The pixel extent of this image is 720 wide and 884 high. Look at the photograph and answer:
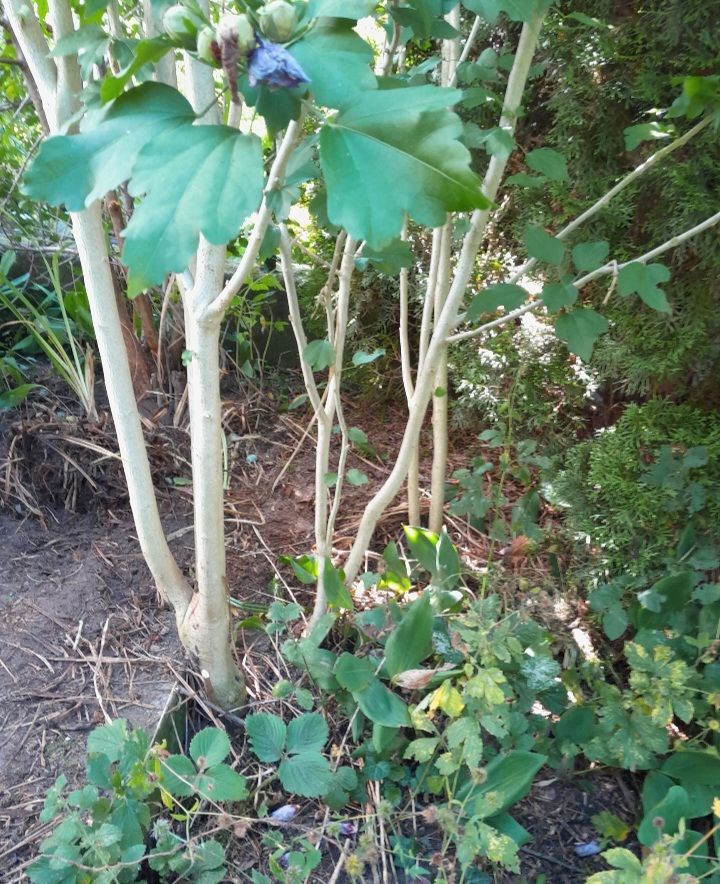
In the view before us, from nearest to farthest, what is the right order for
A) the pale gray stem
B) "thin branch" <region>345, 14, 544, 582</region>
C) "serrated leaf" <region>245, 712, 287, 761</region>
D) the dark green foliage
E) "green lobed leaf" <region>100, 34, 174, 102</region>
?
1. "green lobed leaf" <region>100, 34, 174, 102</region>
2. the pale gray stem
3. "thin branch" <region>345, 14, 544, 582</region>
4. "serrated leaf" <region>245, 712, 287, 761</region>
5. the dark green foliage

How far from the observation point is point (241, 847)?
1.13 m

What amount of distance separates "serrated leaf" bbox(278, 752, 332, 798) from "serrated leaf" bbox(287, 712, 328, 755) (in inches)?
0.7

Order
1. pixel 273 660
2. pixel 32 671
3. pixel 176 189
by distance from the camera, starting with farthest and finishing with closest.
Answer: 1. pixel 273 660
2. pixel 32 671
3. pixel 176 189

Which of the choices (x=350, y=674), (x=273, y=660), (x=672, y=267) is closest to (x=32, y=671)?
(x=273, y=660)

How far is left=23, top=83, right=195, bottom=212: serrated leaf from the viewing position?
607 millimetres

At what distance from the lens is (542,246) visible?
3.62 feet

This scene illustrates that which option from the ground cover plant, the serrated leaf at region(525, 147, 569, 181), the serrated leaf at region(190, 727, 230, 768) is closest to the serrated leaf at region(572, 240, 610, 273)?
the ground cover plant

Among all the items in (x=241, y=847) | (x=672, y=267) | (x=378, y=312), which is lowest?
(x=241, y=847)

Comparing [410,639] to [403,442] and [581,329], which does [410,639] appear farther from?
[581,329]

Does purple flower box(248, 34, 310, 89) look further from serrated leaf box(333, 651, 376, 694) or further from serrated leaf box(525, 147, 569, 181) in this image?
serrated leaf box(333, 651, 376, 694)

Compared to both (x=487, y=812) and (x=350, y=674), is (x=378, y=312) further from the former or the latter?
(x=487, y=812)

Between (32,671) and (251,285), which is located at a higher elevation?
(251,285)

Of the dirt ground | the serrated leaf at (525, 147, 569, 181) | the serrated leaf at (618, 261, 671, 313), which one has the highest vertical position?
the serrated leaf at (525, 147, 569, 181)

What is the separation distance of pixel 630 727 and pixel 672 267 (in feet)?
2.96
